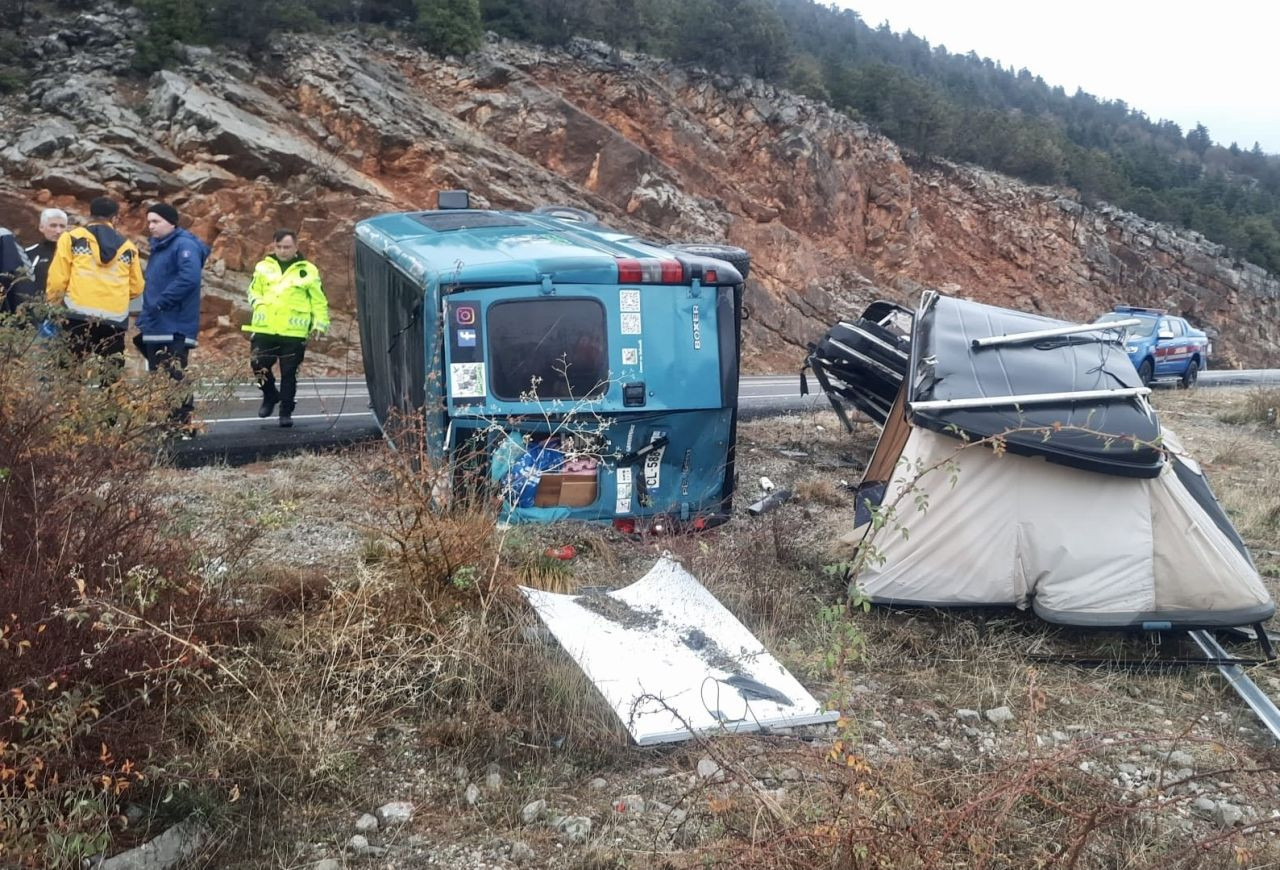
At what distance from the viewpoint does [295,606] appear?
4.46 meters

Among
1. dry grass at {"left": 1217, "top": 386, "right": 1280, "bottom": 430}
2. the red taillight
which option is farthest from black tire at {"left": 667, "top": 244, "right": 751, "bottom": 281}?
dry grass at {"left": 1217, "top": 386, "right": 1280, "bottom": 430}

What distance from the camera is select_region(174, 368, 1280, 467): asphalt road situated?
328 inches

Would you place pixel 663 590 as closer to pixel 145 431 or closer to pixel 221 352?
pixel 145 431

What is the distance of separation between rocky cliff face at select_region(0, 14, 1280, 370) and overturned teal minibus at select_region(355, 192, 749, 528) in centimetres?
967

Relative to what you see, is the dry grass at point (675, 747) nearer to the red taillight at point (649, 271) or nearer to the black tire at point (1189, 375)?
the red taillight at point (649, 271)

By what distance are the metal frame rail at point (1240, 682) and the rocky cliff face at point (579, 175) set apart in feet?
41.1

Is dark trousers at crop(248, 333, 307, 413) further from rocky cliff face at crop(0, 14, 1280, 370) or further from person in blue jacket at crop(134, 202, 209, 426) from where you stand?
rocky cliff face at crop(0, 14, 1280, 370)

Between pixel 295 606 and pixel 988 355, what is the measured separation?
4056mm

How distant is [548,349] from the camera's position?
6262mm

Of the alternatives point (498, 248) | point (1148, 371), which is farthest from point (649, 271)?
point (1148, 371)

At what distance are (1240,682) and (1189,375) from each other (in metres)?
17.3

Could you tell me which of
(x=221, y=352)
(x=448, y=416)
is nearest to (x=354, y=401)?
(x=221, y=352)

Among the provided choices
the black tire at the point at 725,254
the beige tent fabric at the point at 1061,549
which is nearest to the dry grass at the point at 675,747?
the beige tent fabric at the point at 1061,549

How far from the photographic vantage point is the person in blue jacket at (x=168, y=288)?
339 inches
